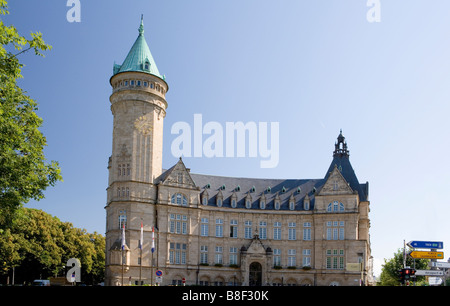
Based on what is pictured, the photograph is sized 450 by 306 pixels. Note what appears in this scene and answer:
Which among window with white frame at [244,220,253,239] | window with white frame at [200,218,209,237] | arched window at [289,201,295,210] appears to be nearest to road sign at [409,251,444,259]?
arched window at [289,201,295,210]

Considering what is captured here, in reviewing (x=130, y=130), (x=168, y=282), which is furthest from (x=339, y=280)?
(x=130, y=130)

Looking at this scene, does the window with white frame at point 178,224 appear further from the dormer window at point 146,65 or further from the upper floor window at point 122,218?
the dormer window at point 146,65

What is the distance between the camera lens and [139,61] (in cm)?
7394

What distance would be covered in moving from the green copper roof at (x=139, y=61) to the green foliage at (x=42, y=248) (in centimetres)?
2598

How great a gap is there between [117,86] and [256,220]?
100 ft

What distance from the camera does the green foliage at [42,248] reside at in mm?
76312

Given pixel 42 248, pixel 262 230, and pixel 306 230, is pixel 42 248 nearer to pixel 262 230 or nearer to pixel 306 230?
pixel 262 230

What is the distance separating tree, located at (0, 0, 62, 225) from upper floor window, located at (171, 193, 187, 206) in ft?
132

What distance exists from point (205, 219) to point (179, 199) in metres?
5.75

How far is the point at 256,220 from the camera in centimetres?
7962

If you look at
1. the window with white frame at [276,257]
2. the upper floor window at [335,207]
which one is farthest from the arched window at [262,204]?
the upper floor window at [335,207]

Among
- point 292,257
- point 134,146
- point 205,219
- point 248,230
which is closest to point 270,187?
point 248,230

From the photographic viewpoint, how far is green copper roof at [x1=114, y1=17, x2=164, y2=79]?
241 ft
